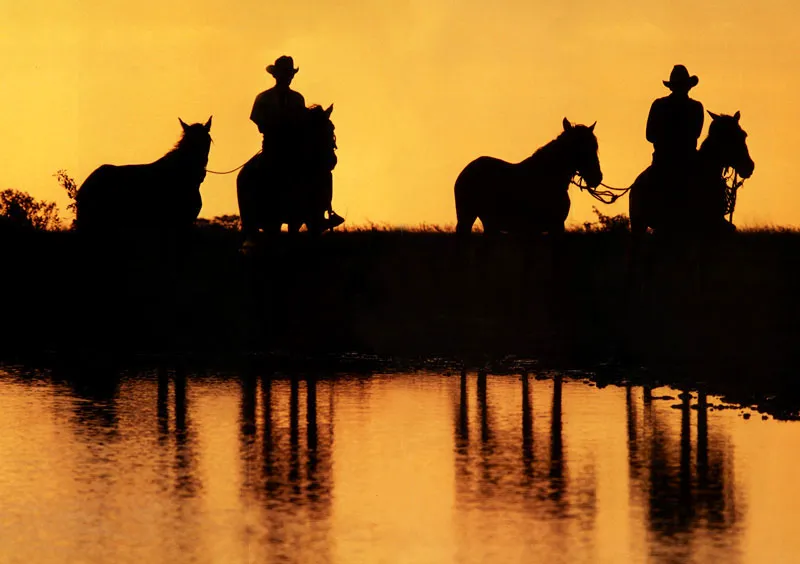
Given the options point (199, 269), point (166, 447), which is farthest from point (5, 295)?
point (166, 447)

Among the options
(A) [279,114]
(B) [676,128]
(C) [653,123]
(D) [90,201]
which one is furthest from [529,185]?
(D) [90,201]

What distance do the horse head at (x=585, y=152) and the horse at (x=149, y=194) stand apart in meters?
5.74

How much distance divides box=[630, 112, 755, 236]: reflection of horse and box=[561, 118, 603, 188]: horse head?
2.52 m

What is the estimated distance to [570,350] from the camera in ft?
60.0

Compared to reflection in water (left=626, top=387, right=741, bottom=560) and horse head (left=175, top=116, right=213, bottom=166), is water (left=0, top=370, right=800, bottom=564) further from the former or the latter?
horse head (left=175, top=116, right=213, bottom=166)

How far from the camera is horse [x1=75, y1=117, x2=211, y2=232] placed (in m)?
25.2

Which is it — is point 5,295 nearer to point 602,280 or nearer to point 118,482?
point 602,280

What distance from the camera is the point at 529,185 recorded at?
26.8 m

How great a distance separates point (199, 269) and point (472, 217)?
508 cm

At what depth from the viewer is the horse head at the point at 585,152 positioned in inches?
1008

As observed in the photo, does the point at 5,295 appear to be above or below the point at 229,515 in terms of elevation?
above

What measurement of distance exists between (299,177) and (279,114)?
3.19 feet

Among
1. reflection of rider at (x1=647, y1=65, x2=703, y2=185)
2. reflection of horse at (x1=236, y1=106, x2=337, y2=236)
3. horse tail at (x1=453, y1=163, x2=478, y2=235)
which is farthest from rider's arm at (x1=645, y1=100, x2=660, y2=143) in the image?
horse tail at (x1=453, y1=163, x2=478, y2=235)

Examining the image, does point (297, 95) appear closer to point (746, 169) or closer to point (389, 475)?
point (746, 169)
